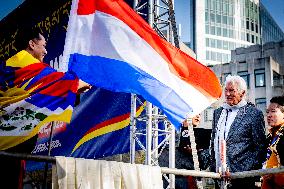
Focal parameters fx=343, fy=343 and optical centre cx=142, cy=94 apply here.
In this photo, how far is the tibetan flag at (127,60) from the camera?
3010 millimetres

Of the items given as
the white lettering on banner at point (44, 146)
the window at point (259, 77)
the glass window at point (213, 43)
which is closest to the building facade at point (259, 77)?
the window at point (259, 77)

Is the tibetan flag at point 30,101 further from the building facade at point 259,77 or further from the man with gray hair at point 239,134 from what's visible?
the building facade at point 259,77

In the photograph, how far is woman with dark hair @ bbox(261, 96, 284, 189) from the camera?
10.6 ft

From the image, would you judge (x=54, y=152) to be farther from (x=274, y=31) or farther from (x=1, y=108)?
(x=274, y=31)

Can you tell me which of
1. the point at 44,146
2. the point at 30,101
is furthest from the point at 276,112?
the point at 44,146

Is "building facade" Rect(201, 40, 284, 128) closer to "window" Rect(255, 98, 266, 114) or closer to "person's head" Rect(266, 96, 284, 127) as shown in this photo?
"window" Rect(255, 98, 266, 114)

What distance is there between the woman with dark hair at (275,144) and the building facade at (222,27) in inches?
2594

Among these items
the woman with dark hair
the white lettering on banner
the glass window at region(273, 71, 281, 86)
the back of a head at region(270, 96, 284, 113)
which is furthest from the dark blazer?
the glass window at region(273, 71, 281, 86)

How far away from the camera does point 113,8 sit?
3266 millimetres

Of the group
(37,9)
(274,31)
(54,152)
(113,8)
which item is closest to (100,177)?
(113,8)

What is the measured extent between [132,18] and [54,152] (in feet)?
16.7

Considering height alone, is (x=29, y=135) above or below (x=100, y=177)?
→ above

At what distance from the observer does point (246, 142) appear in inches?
152

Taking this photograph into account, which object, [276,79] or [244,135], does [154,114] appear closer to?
[244,135]
